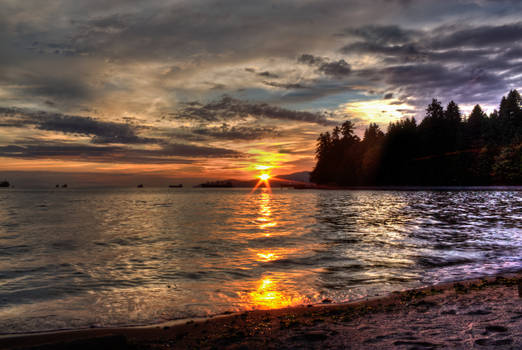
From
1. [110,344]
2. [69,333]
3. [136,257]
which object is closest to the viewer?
[110,344]

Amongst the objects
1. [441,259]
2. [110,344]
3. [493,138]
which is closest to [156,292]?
[110,344]

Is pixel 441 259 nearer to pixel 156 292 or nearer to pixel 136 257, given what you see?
pixel 156 292

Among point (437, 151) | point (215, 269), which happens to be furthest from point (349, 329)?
point (437, 151)

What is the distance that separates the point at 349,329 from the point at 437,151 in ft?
464

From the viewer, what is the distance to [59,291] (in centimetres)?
969

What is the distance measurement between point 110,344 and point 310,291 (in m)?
5.62

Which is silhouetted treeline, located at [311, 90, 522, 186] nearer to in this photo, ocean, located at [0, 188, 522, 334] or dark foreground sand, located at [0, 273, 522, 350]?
ocean, located at [0, 188, 522, 334]

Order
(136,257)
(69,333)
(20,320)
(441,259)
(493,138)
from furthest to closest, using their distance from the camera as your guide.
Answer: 1. (493,138)
2. (136,257)
3. (441,259)
4. (20,320)
5. (69,333)

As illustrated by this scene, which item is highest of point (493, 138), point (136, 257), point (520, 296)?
point (493, 138)

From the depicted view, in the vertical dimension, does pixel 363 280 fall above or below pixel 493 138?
below

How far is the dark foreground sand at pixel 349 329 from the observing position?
16.3 ft

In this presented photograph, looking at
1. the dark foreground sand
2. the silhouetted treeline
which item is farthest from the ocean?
the silhouetted treeline

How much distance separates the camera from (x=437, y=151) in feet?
424

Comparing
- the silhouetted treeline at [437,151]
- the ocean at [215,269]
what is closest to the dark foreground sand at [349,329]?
the ocean at [215,269]
